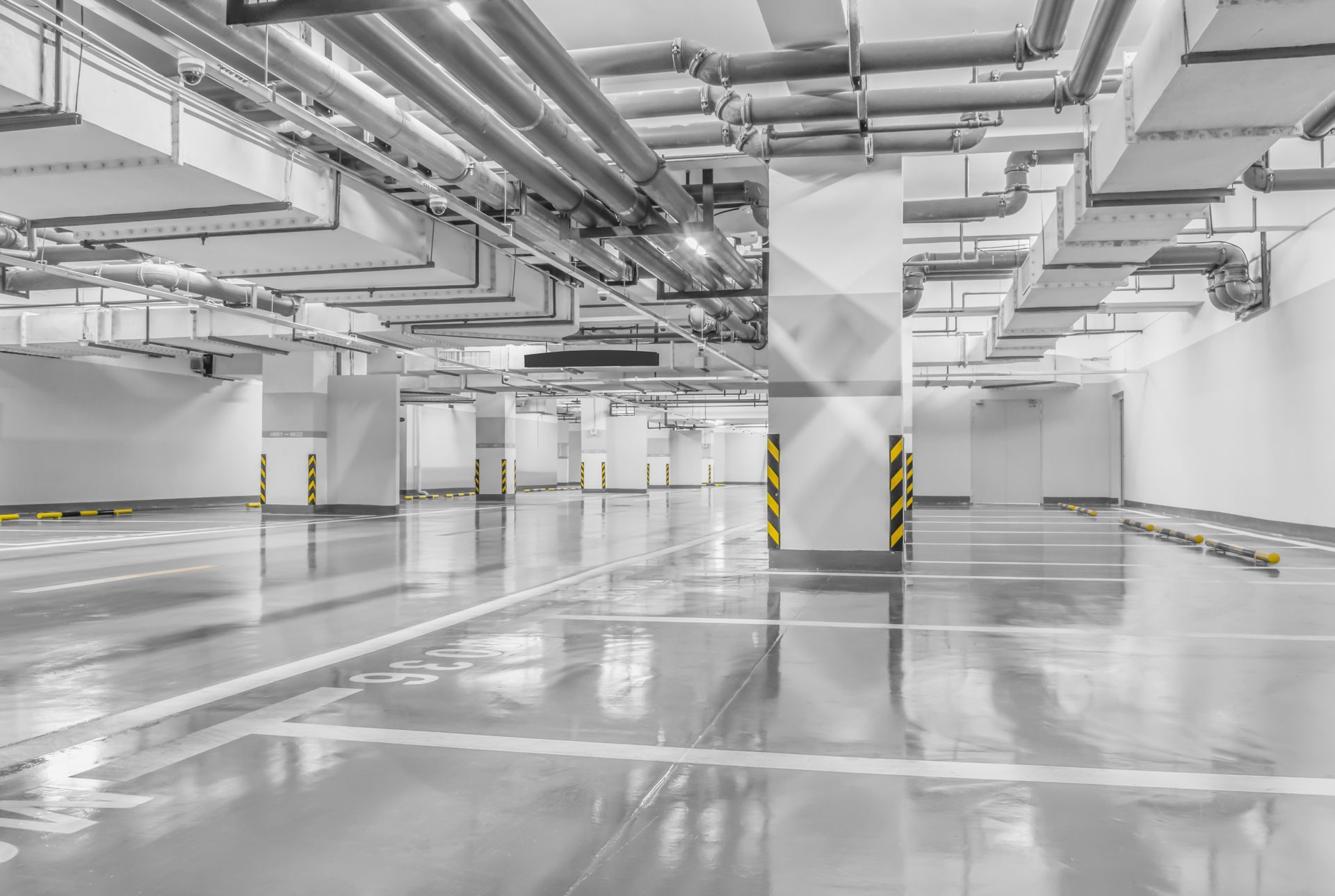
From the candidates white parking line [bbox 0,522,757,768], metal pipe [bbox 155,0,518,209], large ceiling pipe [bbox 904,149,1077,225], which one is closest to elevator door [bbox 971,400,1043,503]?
large ceiling pipe [bbox 904,149,1077,225]

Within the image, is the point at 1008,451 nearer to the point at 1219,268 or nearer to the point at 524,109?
the point at 1219,268

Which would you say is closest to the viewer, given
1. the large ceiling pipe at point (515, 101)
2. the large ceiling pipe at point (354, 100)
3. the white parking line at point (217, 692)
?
the white parking line at point (217, 692)

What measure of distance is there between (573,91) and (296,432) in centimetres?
2226

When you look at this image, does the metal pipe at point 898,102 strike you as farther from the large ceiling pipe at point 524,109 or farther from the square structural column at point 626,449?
the square structural column at point 626,449

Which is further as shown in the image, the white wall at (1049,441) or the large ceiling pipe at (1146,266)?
Result: the white wall at (1049,441)

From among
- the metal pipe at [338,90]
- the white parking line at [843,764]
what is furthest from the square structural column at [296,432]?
the white parking line at [843,764]

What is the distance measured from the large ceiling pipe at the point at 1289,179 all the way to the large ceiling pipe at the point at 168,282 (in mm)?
15546

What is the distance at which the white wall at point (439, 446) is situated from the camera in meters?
39.7

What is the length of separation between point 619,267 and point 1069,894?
37.8 feet

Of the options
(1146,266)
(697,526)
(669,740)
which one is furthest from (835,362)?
(697,526)

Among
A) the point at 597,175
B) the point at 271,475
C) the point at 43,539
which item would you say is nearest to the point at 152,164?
the point at 597,175

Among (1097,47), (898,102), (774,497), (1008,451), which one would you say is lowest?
(774,497)

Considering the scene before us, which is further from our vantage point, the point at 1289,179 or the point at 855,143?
the point at 1289,179

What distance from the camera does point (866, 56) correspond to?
24.0 feet
